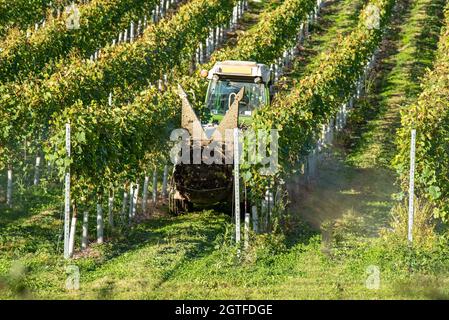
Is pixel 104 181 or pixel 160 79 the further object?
pixel 160 79

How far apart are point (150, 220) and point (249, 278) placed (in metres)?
4.83

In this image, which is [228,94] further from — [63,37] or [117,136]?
[63,37]

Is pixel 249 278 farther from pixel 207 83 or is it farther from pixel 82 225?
pixel 207 83

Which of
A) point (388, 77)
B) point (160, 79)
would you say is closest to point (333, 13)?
point (388, 77)

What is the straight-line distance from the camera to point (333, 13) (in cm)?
3903

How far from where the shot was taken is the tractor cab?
2011 cm

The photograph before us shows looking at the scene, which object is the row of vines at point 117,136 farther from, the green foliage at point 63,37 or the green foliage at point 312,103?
the green foliage at point 63,37

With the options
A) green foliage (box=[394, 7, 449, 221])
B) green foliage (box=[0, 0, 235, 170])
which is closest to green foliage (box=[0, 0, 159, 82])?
green foliage (box=[0, 0, 235, 170])

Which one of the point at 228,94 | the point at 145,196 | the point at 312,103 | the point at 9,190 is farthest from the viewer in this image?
the point at 312,103

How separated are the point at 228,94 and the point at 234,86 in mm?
265

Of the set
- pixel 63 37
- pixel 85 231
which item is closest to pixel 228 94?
pixel 85 231

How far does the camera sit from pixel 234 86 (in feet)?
66.8
